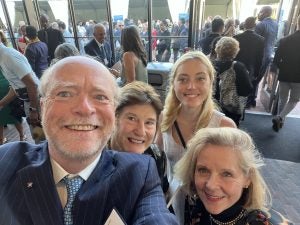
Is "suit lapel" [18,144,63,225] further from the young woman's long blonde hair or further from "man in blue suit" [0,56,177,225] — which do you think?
the young woman's long blonde hair

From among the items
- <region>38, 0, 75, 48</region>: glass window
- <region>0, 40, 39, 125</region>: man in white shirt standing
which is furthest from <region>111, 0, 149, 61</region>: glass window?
Result: <region>0, 40, 39, 125</region>: man in white shirt standing

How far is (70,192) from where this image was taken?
1.02m

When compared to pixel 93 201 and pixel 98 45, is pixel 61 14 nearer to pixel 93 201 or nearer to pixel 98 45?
pixel 98 45

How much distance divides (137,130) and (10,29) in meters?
8.76

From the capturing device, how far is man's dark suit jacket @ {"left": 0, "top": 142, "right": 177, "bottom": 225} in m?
0.93

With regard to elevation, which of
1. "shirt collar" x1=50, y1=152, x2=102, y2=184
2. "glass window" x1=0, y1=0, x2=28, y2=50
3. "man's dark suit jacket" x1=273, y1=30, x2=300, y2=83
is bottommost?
"man's dark suit jacket" x1=273, y1=30, x2=300, y2=83

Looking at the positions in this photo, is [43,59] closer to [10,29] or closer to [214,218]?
[214,218]

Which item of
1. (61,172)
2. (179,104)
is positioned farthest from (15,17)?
(61,172)

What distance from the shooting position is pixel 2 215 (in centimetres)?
92

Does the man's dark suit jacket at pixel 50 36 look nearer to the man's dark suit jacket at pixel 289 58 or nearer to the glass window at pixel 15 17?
the glass window at pixel 15 17

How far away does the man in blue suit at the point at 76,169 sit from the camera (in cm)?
94

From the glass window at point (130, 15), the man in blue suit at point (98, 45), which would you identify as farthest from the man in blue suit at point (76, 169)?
the glass window at point (130, 15)

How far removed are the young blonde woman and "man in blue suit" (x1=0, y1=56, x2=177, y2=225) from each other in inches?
27.5

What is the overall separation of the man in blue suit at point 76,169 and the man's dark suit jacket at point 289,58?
12.2ft
